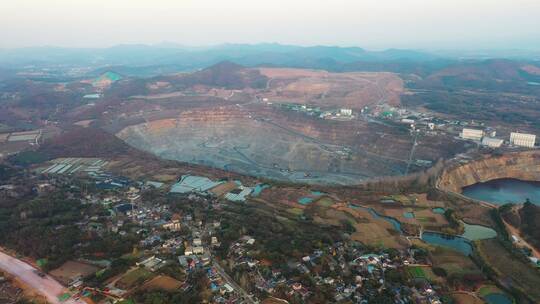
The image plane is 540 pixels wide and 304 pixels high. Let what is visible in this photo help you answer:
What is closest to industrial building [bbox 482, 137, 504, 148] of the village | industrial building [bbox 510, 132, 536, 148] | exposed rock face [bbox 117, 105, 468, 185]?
industrial building [bbox 510, 132, 536, 148]

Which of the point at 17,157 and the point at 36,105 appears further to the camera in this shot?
the point at 36,105

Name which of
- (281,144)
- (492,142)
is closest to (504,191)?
(492,142)

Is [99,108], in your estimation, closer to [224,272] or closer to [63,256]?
[63,256]

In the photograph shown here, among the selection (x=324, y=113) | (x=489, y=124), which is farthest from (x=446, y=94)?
(x=324, y=113)

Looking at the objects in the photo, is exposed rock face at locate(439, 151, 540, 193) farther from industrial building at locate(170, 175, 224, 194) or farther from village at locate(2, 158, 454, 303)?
industrial building at locate(170, 175, 224, 194)

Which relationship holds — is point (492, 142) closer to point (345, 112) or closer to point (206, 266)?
point (345, 112)

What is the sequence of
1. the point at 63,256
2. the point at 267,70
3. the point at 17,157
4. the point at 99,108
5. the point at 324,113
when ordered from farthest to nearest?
the point at 267,70, the point at 99,108, the point at 324,113, the point at 17,157, the point at 63,256

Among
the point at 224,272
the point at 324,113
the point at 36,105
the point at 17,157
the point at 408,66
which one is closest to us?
the point at 224,272
